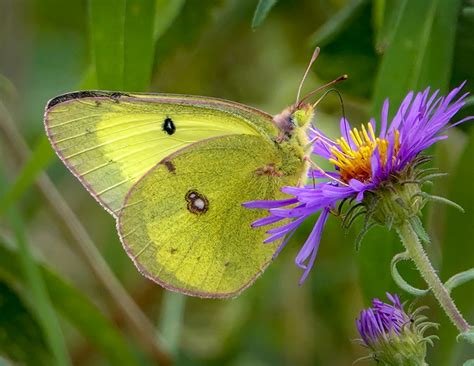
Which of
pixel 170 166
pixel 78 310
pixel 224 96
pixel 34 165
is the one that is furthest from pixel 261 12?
pixel 224 96

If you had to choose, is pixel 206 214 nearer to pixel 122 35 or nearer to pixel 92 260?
pixel 122 35

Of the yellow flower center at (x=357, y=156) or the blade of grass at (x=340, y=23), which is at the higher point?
the blade of grass at (x=340, y=23)

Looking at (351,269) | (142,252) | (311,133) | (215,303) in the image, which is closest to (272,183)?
(311,133)

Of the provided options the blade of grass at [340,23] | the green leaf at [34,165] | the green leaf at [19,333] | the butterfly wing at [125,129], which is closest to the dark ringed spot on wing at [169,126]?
the butterfly wing at [125,129]

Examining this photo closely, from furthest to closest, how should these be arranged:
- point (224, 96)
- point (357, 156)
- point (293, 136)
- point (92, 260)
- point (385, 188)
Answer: point (224, 96) < point (92, 260) < point (293, 136) < point (357, 156) < point (385, 188)

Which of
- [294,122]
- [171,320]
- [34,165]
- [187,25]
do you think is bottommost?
[171,320]

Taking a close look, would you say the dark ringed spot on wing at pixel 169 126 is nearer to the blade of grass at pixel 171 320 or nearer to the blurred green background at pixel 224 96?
the blurred green background at pixel 224 96

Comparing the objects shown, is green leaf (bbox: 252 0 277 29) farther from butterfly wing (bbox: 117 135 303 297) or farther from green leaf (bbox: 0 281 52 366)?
green leaf (bbox: 0 281 52 366)
